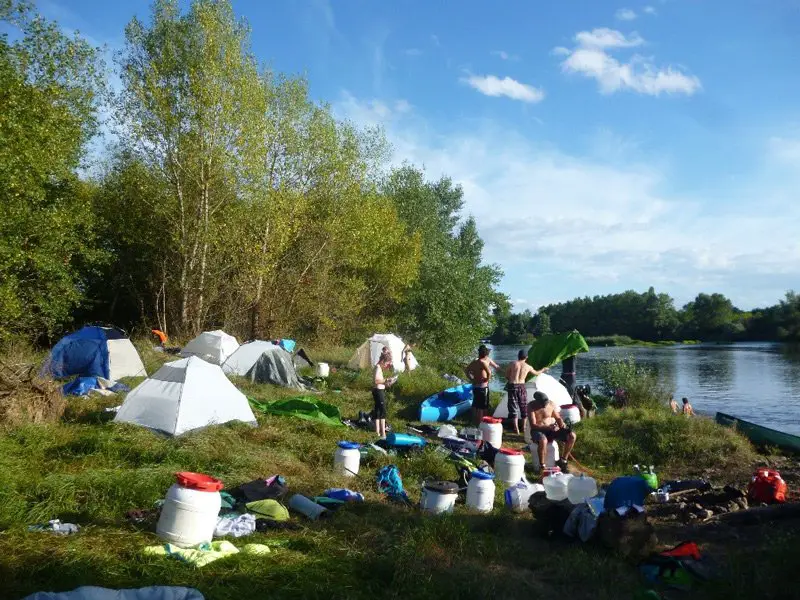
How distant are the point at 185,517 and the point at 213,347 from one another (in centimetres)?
1185

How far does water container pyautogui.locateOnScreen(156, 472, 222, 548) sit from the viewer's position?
4.71 metres

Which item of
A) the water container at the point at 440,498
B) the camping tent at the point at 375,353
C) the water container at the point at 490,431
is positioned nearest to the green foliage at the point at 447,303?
the camping tent at the point at 375,353

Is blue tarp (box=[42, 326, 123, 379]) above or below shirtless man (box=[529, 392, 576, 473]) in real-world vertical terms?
above

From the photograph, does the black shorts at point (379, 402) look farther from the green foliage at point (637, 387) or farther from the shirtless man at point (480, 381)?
the green foliage at point (637, 387)

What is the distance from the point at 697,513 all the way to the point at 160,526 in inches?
213

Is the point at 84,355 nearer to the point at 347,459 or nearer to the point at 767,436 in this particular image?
the point at 347,459

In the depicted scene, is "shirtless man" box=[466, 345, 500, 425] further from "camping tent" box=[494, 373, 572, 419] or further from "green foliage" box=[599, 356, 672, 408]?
"green foliage" box=[599, 356, 672, 408]

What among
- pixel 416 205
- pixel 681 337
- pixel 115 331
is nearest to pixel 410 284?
pixel 416 205

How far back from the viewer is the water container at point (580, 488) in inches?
283

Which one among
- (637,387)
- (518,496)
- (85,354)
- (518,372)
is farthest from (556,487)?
(637,387)

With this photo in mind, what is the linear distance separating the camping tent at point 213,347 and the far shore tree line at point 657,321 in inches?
2196

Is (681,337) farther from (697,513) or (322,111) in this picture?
(697,513)

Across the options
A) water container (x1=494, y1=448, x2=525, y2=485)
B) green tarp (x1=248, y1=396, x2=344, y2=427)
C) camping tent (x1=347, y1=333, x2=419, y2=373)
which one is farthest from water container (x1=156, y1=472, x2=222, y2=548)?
camping tent (x1=347, y1=333, x2=419, y2=373)

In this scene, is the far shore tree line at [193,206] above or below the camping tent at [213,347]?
above
